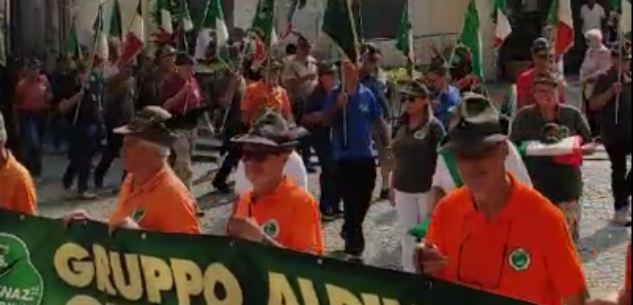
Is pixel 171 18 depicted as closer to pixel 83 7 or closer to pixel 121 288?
pixel 83 7

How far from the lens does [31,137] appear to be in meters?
16.9

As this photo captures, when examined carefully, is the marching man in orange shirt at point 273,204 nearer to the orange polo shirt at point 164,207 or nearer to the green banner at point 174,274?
the green banner at point 174,274

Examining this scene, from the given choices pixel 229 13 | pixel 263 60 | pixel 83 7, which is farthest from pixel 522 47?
pixel 263 60

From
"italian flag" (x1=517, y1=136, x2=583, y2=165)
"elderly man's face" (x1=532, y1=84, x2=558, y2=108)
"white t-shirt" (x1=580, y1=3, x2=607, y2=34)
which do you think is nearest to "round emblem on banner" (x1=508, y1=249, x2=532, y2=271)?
"italian flag" (x1=517, y1=136, x2=583, y2=165)

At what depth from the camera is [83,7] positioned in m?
24.4

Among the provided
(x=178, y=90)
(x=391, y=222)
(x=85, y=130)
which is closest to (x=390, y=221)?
(x=391, y=222)

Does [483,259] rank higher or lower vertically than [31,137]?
higher

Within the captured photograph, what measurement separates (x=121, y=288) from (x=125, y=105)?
958cm

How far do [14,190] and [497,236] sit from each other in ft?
10.8

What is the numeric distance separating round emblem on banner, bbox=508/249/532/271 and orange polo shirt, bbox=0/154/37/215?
10.5ft

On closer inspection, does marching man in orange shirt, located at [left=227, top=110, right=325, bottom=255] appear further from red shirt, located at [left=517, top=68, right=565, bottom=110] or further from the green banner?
red shirt, located at [left=517, top=68, right=565, bottom=110]

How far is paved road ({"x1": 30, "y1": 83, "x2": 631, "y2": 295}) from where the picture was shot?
10.6 m

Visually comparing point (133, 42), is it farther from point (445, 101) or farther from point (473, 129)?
point (473, 129)

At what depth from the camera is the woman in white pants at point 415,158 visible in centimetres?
950
